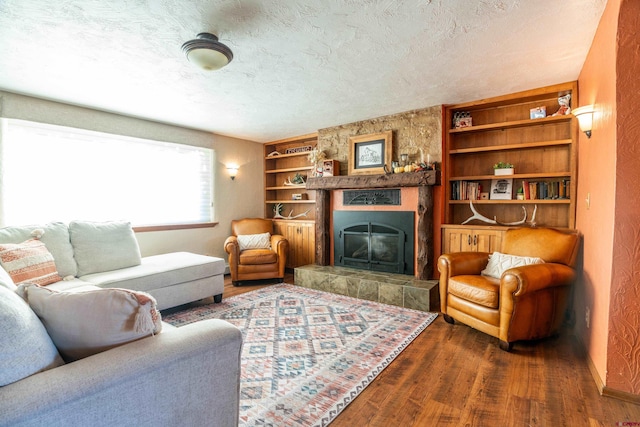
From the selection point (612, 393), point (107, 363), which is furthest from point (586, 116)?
point (107, 363)

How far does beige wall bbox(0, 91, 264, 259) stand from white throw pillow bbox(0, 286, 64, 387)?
3394 mm

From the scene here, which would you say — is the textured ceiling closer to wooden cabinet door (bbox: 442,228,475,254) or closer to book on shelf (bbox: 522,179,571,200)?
→ book on shelf (bbox: 522,179,571,200)

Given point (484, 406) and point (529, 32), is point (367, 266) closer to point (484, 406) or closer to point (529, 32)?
point (484, 406)

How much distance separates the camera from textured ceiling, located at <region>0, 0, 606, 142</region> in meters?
1.83

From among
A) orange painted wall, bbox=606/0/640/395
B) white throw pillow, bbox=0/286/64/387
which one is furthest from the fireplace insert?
white throw pillow, bbox=0/286/64/387

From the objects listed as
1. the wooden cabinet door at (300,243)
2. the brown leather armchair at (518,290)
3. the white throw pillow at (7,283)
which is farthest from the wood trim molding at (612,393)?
the wooden cabinet door at (300,243)

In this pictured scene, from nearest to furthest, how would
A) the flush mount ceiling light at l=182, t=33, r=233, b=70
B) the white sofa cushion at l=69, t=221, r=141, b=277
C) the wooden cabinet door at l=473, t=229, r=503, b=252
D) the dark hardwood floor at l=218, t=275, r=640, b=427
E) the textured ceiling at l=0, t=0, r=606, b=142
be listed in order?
the dark hardwood floor at l=218, t=275, r=640, b=427, the textured ceiling at l=0, t=0, r=606, b=142, the flush mount ceiling light at l=182, t=33, r=233, b=70, the white sofa cushion at l=69, t=221, r=141, b=277, the wooden cabinet door at l=473, t=229, r=503, b=252

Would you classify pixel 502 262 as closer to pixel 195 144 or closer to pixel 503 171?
pixel 503 171

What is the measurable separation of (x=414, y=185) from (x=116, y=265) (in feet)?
11.5

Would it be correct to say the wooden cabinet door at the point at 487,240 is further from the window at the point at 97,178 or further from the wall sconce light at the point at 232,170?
the window at the point at 97,178

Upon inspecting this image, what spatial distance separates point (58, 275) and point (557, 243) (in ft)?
14.8

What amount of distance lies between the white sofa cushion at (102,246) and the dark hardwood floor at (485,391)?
2.78m

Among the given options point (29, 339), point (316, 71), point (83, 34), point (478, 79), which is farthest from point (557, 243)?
point (83, 34)

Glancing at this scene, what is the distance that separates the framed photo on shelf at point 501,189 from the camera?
347 centimetres
